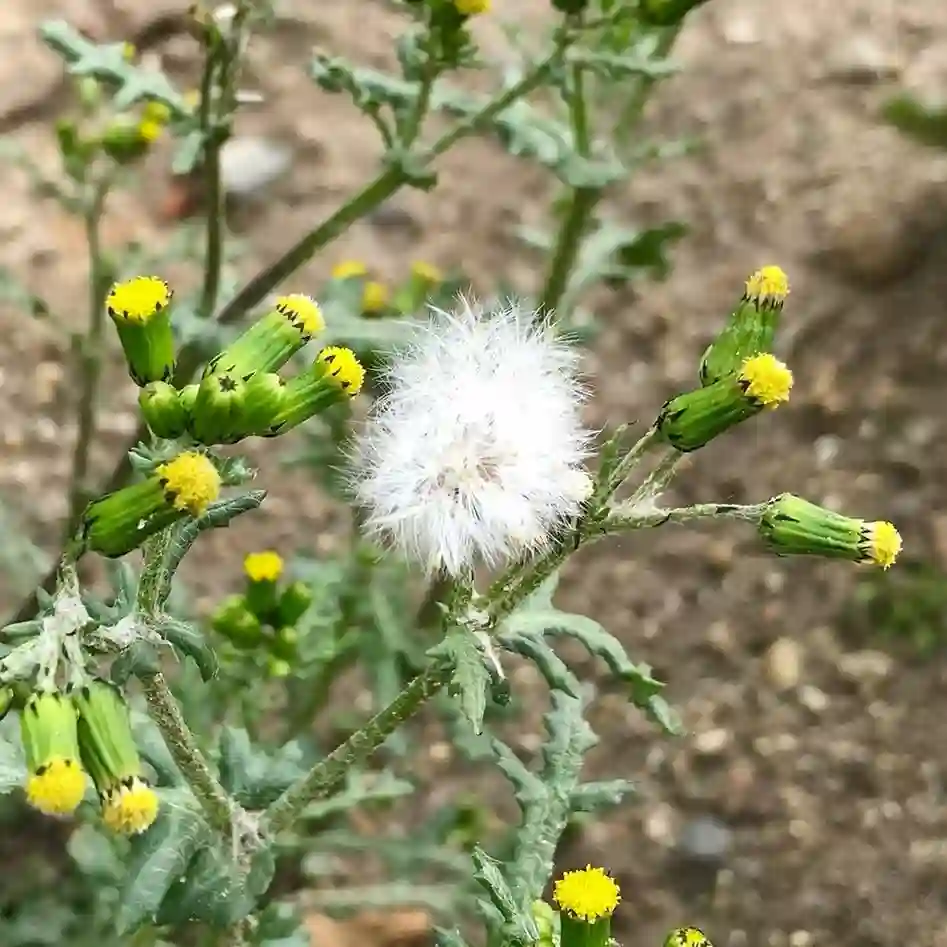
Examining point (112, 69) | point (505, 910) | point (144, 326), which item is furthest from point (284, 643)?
point (112, 69)

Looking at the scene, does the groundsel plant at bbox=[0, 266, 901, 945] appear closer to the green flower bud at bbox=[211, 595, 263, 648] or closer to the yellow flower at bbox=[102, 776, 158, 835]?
the yellow flower at bbox=[102, 776, 158, 835]

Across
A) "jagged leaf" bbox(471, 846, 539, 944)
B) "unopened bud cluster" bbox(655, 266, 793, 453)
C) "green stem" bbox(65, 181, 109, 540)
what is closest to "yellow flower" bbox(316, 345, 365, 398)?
"unopened bud cluster" bbox(655, 266, 793, 453)

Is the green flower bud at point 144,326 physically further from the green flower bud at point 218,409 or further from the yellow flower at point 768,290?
the yellow flower at point 768,290

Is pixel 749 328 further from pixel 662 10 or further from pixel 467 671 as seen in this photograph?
pixel 662 10

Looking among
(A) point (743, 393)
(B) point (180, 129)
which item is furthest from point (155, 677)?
(B) point (180, 129)

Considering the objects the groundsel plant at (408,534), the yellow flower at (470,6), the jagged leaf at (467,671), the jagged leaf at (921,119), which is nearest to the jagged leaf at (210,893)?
the groundsel plant at (408,534)

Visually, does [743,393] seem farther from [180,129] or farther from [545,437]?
[180,129]
